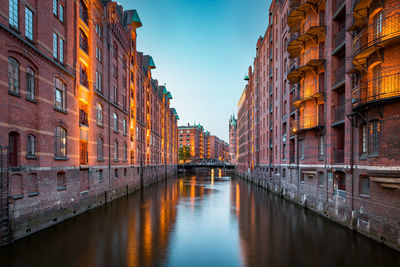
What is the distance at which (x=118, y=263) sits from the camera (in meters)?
9.82

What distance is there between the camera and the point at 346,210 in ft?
48.0

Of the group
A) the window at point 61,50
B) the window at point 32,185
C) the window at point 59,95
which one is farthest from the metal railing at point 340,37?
the window at point 32,185

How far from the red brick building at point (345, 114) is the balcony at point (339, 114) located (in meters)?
Result: 0.07

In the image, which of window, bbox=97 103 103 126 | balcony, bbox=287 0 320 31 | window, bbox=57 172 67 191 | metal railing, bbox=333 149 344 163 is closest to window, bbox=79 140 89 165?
window, bbox=97 103 103 126

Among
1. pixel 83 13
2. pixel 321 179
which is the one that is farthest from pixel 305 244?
pixel 83 13

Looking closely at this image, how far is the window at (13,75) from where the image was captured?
39.8ft

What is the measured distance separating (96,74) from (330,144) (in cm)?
2095

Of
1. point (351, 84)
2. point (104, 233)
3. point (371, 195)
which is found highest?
point (351, 84)

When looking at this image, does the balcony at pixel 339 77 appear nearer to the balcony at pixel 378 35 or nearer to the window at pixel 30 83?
the balcony at pixel 378 35

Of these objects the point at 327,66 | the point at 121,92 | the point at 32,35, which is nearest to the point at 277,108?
the point at 327,66

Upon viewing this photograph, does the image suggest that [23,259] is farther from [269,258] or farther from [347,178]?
[347,178]

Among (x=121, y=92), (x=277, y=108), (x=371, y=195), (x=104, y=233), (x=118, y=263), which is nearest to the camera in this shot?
(x=118, y=263)

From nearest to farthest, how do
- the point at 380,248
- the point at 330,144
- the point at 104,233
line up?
the point at 380,248, the point at 104,233, the point at 330,144

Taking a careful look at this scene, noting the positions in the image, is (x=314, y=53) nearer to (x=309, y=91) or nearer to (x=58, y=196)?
(x=309, y=91)
